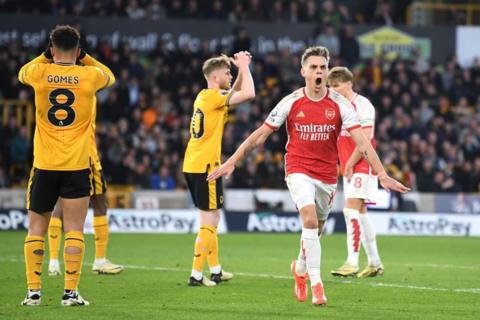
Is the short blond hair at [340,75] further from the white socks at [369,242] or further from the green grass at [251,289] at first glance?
the green grass at [251,289]

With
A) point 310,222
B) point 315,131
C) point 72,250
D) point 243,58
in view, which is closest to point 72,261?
point 72,250

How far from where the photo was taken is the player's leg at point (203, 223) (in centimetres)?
1170

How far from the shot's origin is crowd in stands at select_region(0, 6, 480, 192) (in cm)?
2538

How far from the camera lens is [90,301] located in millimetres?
10102

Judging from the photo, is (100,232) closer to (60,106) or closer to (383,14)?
(60,106)

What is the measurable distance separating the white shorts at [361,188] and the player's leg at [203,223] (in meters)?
2.16

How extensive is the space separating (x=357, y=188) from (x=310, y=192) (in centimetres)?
329

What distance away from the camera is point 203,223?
11891 mm

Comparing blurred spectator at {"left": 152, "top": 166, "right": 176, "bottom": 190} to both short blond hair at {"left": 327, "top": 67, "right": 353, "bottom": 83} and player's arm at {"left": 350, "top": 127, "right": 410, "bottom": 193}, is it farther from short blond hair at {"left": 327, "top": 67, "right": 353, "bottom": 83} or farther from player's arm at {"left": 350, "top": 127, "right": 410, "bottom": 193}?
player's arm at {"left": 350, "top": 127, "right": 410, "bottom": 193}

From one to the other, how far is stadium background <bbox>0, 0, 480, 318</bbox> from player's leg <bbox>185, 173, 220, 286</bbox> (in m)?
9.65

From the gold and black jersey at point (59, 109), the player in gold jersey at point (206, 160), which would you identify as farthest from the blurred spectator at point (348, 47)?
the gold and black jersey at point (59, 109)

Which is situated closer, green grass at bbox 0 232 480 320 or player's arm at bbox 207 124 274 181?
green grass at bbox 0 232 480 320

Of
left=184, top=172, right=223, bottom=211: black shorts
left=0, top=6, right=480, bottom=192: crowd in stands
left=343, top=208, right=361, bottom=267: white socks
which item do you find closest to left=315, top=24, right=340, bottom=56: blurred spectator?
left=0, top=6, right=480, bottom=192: crowd in stands

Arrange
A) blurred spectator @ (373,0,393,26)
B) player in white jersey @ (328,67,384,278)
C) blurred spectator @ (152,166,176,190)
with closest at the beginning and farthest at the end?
player in white jersey @ (328,67,384,278), blurred spectator @ (152,166,176,190), blurred spectator @ (373,0,393,26)
